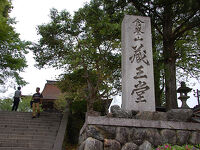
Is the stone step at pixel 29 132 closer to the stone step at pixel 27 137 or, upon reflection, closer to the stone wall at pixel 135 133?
the stone step at pixel 27 137

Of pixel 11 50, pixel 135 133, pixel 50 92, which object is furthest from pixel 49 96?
pixel 135 133

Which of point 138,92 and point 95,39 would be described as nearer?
point 138,92

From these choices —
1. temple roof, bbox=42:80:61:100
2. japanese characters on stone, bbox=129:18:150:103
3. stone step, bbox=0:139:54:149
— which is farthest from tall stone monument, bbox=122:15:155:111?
temple roof, bbox=42:80:61:100

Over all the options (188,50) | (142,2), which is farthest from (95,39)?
(188,50)

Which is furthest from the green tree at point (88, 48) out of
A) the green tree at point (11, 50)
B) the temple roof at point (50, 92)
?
the temple roof at point (50, 92)

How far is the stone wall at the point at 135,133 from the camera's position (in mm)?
4633

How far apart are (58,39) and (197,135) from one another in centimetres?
890

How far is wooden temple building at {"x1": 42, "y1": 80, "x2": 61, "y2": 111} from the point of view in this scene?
65.6ft

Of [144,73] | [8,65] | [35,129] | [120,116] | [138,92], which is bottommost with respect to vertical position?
[35,129]

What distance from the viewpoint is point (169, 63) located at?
367 inches

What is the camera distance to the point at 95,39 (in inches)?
435

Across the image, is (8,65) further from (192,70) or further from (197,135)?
(192,70)

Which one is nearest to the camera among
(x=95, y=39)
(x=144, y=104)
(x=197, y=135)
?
(x=197, y=135)

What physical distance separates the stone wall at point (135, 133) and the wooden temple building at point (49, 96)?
43.9 feet
